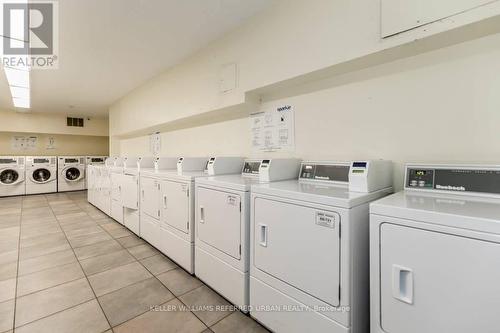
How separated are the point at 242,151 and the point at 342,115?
1.13m

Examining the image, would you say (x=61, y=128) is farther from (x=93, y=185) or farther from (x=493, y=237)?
(x=493, y=237)

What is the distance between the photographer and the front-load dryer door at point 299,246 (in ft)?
3.64

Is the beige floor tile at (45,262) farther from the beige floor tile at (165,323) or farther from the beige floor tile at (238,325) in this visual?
the beige floor tile at (238,325)

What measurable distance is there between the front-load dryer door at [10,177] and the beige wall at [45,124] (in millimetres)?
1261

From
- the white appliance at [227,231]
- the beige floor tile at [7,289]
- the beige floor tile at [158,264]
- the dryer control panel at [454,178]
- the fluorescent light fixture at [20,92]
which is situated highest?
the fluorescent light fixture at [20,92]

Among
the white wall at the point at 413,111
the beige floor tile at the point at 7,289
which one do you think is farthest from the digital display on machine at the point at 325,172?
the beige floor tile at the point at 7,289

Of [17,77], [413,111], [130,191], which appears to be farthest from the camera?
[17,77]

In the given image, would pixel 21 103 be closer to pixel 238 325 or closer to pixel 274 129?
pixel 274 129

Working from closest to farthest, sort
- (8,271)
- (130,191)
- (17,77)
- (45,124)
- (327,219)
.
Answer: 1. (327,219)
2. (8,271)
3. (130,191)
4. (17,77)
5. (45,124)

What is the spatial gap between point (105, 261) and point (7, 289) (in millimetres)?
689

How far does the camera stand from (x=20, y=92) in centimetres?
448

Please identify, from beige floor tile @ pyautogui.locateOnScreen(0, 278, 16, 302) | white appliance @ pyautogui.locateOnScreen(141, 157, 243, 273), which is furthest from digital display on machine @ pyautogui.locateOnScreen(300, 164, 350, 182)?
beige floor tile @ pyautogui.locateOnScreen(0, 278, 16, 302)

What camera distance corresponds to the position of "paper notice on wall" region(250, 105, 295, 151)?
2.08 metres

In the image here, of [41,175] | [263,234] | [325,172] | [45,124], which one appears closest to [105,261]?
[263,234]
